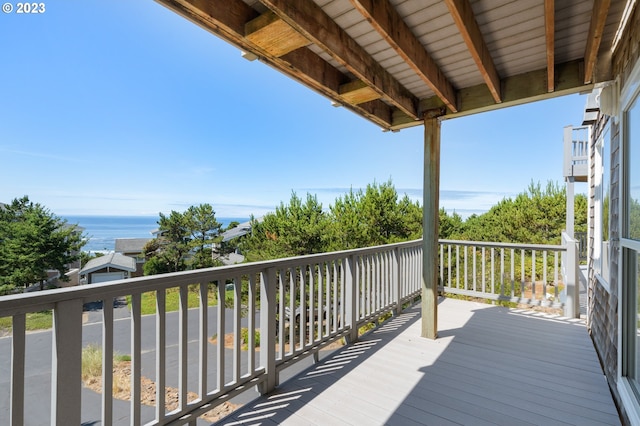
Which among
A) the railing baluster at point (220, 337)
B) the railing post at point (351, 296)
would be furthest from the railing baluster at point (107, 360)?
the railing post at point (351, 296)

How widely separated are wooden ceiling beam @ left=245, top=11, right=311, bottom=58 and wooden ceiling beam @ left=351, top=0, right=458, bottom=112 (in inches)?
15.7

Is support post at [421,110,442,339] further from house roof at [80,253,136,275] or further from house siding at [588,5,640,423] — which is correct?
house roof at [80,253,136,275]

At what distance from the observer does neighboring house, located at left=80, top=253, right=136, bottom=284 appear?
1048 inches

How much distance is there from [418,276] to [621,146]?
10.5 ft

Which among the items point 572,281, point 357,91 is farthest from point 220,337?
point 572,281

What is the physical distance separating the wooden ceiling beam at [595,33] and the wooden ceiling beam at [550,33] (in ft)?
0.59

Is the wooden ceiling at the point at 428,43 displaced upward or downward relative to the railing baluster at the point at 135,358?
upward

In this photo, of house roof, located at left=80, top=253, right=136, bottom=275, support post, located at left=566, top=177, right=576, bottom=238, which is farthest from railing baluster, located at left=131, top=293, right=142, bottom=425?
house roof, located at left=80, top=253, right=136, bottom=275

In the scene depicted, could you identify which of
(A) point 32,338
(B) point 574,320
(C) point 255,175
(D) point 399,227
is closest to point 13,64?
(C) point 255,175

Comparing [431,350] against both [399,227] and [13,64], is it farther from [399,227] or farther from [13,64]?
[13,64]

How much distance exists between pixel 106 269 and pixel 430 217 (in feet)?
104

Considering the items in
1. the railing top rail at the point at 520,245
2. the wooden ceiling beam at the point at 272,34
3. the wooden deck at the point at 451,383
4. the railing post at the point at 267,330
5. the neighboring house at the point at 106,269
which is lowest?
the neighboring house at the point at 106,269

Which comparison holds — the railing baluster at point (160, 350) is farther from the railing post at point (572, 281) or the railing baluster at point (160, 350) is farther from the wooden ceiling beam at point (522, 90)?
the railing post at point (572, 281)

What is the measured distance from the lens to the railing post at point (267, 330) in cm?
226
